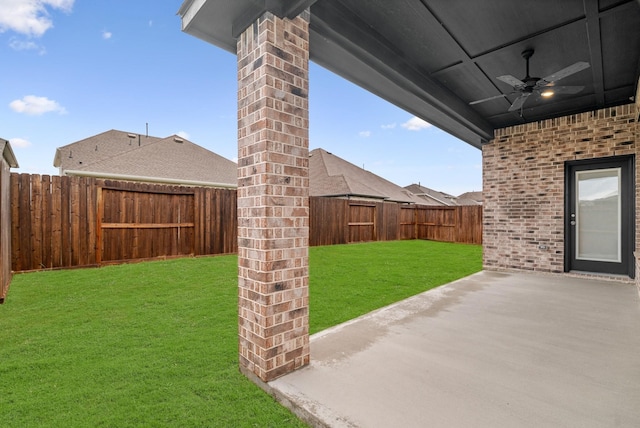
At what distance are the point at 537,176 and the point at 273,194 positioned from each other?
241 inches

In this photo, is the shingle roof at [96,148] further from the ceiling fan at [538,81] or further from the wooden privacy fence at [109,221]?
the ceiling fan at [538,81]

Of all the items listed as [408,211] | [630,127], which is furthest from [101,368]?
[408,211]

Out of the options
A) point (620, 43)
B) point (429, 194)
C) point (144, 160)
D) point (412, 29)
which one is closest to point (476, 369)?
point (412, 29)

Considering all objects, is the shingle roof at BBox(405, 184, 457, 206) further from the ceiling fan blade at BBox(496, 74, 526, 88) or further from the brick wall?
the ceiling fan blade at BBox(496, 74, 526, 88)

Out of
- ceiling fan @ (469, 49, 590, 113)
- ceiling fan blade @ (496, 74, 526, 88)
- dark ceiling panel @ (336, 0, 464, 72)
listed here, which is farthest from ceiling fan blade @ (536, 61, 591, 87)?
dark ceiling panel @ (336, 0, 464, 72)

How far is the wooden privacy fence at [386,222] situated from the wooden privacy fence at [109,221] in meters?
3.59

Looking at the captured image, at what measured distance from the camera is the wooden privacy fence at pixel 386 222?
35.6 ft

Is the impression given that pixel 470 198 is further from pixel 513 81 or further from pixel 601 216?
pixel 513 81

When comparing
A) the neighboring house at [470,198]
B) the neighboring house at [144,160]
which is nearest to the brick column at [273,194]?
the neighboring house at [144,160]

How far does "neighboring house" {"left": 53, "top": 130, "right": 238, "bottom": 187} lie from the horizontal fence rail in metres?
4.65

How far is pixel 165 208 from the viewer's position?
7359mm

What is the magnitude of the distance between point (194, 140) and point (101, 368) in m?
14.1

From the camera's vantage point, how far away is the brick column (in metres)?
1.96

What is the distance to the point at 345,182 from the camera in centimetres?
1638
